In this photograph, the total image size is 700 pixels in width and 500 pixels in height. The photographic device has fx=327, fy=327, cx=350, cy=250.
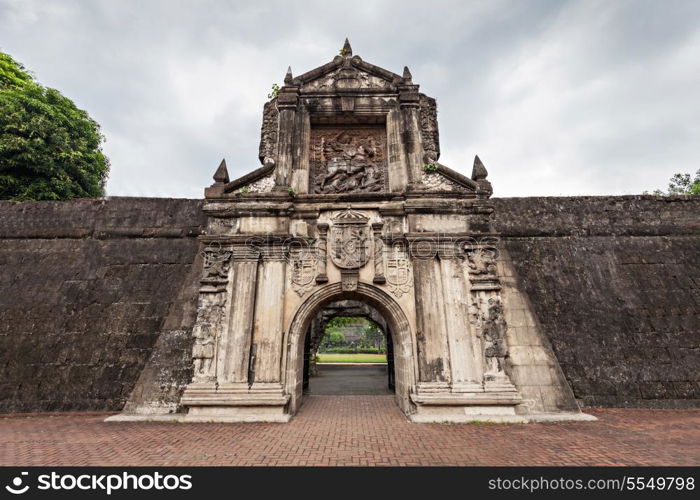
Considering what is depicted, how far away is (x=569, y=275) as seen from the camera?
10469 millimetres

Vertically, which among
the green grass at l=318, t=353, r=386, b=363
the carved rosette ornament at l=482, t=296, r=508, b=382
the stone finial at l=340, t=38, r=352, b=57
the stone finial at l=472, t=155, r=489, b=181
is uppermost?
the stone finial at l=340, t=38, r=352, b=57

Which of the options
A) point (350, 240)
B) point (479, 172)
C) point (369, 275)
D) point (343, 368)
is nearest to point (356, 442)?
point (369, 275)

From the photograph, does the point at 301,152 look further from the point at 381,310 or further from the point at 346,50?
the point at 381,310

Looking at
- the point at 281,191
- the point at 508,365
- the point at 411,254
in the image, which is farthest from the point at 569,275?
the point at 281,191

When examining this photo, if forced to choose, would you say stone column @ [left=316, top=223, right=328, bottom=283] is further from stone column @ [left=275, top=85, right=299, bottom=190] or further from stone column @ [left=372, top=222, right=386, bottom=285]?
stone column @ [left=275, top=85, right=299, bottom=190]

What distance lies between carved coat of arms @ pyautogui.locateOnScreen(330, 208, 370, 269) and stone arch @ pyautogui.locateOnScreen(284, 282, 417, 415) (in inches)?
24.8

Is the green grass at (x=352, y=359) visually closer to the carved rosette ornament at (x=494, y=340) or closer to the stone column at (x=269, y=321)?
the stone column at (x=269, y=321)

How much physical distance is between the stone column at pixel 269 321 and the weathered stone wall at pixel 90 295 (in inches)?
74.5

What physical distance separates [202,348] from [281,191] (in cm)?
464

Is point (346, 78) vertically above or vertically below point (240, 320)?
above

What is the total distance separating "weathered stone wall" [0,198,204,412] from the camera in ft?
27.5

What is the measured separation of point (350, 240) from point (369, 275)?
1.09m

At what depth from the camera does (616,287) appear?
10.2 meters

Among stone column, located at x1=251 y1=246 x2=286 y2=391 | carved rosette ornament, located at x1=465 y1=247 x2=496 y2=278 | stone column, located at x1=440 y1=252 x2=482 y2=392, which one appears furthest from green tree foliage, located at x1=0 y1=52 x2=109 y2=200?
carved rosette ornament, located at x1=465 y1=247 x2=496 y2=278
